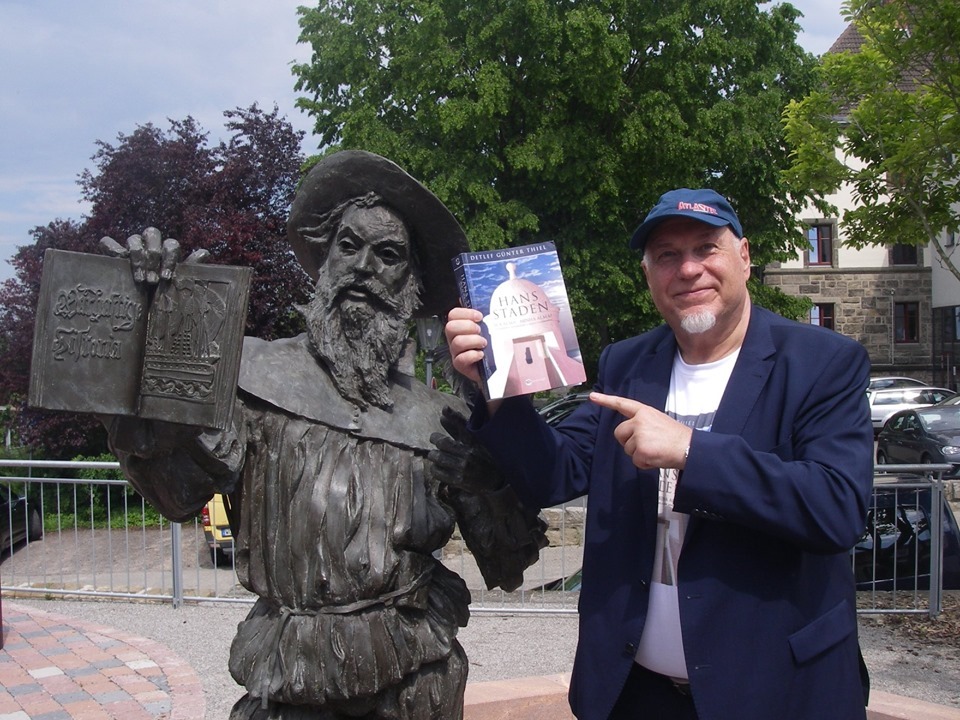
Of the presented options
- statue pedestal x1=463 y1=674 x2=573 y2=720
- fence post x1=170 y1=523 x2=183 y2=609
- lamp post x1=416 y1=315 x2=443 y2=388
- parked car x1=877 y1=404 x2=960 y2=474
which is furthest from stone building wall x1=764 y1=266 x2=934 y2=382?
lamp post x1=416 y1=315 x2=443 y2=388

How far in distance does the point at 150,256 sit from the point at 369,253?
1.96 ft

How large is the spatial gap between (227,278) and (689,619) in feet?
4.19

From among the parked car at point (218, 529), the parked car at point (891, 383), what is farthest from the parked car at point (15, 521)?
the parked car at point (891, 383)

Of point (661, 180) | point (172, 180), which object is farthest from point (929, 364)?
point (172, 180)

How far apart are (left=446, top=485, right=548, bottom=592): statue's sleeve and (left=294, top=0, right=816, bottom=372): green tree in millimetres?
11847

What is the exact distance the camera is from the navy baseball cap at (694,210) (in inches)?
79.1

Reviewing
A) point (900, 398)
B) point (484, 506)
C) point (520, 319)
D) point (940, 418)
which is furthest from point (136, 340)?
point (900, 398)

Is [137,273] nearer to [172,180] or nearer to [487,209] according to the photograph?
[172,180]

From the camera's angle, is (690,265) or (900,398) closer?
(690,265)

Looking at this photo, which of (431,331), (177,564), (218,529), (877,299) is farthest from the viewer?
(877,299)

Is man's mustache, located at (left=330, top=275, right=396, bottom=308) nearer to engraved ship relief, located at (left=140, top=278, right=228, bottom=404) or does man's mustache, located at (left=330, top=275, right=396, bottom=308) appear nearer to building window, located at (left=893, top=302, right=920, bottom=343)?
engraved ship relief, located at (left=140, top=278, right=228, bottom=404)

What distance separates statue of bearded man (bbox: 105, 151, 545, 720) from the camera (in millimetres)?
2119

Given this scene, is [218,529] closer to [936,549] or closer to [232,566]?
[232,566]

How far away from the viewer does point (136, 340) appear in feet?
6.21
